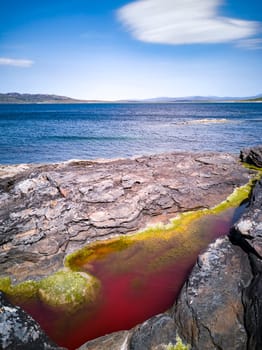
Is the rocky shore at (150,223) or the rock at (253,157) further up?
the rock at (253,157)

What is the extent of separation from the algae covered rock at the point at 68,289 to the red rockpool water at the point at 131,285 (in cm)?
34

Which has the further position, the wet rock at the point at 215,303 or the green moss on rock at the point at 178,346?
the green moss on rock at the point at 178,346

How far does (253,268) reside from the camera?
388 inches

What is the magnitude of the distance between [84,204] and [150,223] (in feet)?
15.5

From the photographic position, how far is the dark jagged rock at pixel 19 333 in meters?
8.36

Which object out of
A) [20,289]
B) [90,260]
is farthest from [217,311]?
[20,289]

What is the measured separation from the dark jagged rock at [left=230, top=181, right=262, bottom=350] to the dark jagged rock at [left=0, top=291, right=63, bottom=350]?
20.8 feet

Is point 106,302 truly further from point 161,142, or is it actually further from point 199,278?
point 161,142

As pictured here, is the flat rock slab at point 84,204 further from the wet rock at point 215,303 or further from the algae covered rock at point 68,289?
the wet rock at point 215,303

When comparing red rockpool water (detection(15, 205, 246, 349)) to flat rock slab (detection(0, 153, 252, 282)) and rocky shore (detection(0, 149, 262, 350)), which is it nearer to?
rocky shore (detection(0, 149, 262, 350))

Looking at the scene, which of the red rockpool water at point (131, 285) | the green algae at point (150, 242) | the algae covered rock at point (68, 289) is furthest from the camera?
the green algae at point (150, 242)

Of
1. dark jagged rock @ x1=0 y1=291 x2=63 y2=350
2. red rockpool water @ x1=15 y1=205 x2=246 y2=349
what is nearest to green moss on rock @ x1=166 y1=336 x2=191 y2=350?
red rockpool water @ x1=15 y1=205 x2=246 y2=349

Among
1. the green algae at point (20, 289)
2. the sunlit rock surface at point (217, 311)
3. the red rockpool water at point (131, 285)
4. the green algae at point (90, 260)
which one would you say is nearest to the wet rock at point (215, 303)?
the sunlit rock surface at point (217, 311)

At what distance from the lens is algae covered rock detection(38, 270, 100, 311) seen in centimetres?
1152
